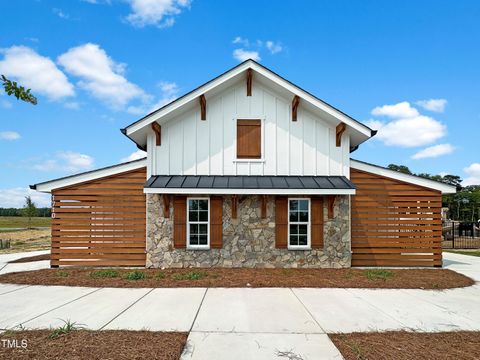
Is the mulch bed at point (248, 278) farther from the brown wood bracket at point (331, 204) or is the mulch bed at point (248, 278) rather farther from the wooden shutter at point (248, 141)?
the wooden shutter at point (248, 141)

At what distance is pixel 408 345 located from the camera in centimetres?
482

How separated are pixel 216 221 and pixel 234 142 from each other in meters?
2.96

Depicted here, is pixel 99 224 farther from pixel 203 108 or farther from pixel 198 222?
pixel 203 108

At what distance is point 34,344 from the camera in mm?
4707

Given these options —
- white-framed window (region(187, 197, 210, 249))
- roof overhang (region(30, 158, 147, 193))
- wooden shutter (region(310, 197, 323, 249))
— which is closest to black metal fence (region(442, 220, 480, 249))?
wooden shutter (region(310, 197, 323, 249))

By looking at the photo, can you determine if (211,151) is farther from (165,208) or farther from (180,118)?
(165,208)

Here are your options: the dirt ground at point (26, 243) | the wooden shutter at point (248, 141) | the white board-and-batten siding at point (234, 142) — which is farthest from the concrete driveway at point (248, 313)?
the dirt ground at point (26, 243)

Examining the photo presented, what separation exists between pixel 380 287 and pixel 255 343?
17.5 feet

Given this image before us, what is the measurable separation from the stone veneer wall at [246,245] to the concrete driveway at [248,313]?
258 cm

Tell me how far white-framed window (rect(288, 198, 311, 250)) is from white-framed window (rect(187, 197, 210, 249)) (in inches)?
118

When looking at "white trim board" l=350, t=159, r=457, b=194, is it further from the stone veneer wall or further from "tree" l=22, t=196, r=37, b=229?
"tree" l=22, t=196, r=37, b=229

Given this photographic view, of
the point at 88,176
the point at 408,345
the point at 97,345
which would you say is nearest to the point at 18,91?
the point at 97,345

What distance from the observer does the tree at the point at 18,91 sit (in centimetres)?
285

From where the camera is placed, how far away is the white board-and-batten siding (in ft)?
36.4
